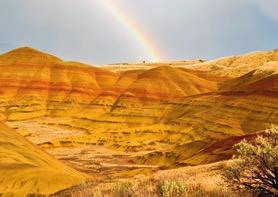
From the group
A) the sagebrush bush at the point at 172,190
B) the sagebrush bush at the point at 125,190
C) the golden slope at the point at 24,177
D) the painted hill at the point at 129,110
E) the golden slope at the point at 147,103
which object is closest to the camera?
the sagebrush bush at the point at 172,190

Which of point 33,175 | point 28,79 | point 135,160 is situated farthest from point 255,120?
point 28,79

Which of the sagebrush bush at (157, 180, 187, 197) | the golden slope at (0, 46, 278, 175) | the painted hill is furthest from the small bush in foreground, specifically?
the golden slope at (0, 46, 278, 175)

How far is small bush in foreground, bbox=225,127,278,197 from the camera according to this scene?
13195 mm

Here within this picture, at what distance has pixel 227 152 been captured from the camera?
48625mm

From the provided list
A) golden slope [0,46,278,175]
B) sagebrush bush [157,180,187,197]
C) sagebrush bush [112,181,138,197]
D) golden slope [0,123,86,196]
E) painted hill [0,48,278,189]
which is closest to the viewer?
sagebrush bush [157,180,187,197]

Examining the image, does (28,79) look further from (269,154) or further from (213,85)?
(269,154)

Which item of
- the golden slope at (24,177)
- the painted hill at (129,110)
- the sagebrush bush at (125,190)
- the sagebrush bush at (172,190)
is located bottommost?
the sagebrush bush at (172,190)

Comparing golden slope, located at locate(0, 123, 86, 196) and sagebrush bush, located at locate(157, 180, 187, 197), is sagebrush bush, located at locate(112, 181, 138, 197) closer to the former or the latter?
sagebrush bush, located at locate(157, 180, 187, 197)

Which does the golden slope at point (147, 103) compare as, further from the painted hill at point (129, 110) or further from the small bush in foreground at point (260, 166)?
the small bush in foreground at point (260, 166)

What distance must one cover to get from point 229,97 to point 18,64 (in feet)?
283

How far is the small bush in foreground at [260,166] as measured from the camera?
43.3 feet

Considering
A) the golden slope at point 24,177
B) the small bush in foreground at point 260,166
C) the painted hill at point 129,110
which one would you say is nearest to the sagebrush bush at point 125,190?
the small bush in foreground at point 260,166

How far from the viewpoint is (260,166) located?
45.1 ft

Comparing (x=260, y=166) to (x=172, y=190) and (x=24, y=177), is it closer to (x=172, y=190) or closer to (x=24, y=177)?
(x=172, y=190)
